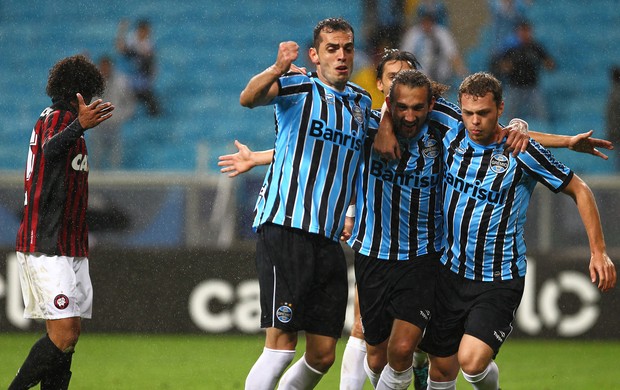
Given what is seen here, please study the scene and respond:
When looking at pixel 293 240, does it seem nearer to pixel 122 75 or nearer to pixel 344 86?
pixel 344 86

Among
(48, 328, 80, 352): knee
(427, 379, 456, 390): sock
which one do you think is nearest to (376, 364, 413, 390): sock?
(427, 379, 456, 390): sock

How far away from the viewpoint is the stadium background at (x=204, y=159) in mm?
9852

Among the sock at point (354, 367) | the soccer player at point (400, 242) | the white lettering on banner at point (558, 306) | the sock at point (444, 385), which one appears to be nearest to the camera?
the soccer player at point (400, 242)

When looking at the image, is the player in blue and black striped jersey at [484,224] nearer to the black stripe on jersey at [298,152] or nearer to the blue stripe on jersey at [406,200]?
the blue stripe on jersey at [406,200]

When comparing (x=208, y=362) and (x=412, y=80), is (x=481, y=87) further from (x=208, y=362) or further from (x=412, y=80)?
(x=208, y=362)

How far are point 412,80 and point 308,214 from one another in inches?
35.0

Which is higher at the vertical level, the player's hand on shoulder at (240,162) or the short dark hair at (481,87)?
the short dark hair at (481,87)

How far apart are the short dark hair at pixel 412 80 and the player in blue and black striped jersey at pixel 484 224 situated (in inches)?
6.7

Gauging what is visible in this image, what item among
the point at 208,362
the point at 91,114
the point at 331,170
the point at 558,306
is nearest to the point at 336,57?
the point at 331,170

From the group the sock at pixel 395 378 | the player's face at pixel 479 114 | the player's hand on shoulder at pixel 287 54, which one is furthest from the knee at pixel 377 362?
the player's hand on shoulder at pixel 287 54

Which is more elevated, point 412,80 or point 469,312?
point 412,80

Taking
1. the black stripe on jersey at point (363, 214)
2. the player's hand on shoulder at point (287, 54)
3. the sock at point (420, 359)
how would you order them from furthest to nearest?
the sock at point (420, 359) → the black stripe on jersey at point (363, 214) → the player's hand on shoulder at point (287, 54)

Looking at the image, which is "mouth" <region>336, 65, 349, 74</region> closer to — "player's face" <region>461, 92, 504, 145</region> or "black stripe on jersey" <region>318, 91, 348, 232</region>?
"black stripe on jersey" <region>318, 91, 348, 232</region>

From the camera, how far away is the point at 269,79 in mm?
5141
